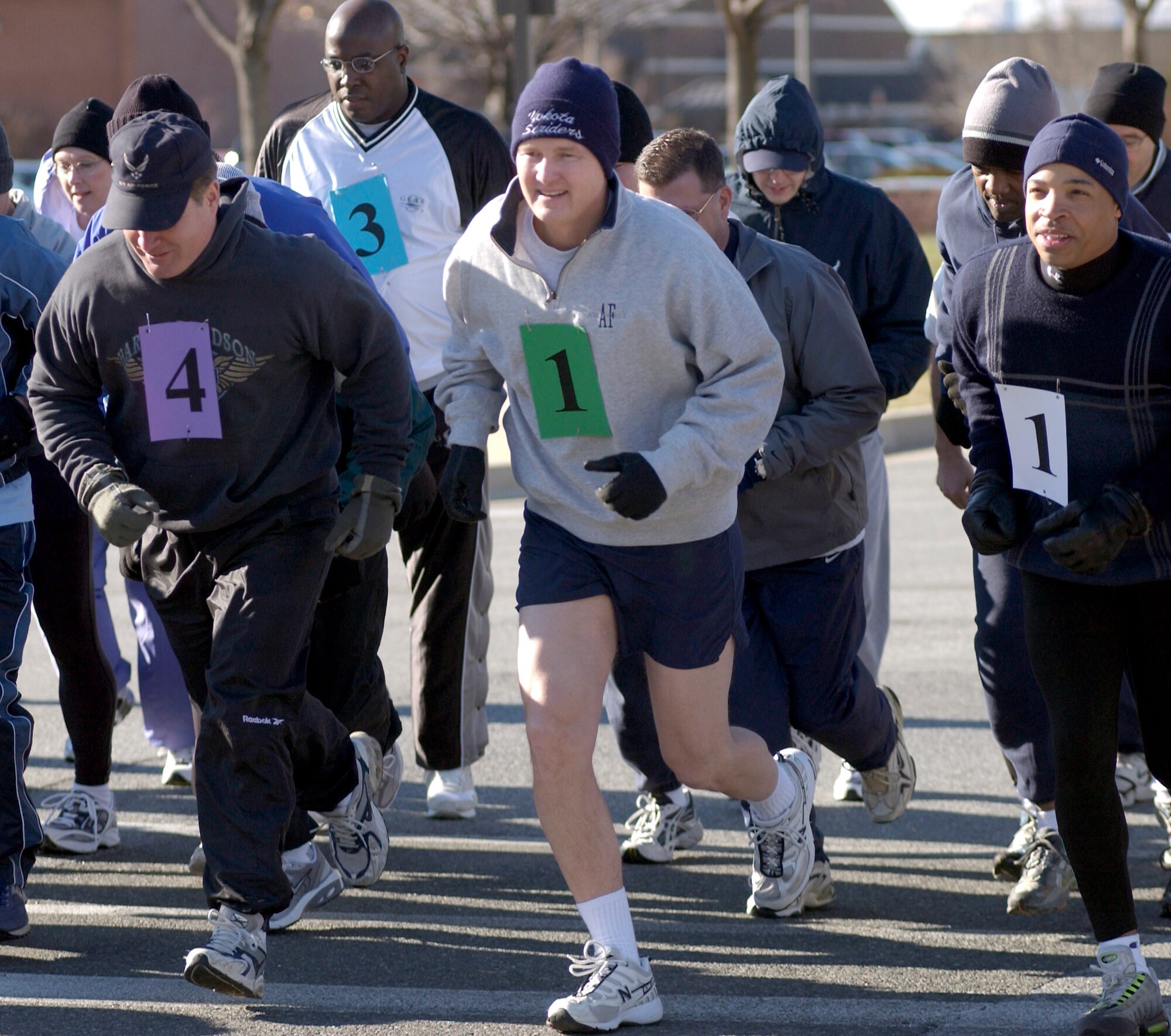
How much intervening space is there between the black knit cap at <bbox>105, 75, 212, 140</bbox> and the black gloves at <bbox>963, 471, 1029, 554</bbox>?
88.3 inches

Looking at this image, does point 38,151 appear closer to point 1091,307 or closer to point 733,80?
point 733,80

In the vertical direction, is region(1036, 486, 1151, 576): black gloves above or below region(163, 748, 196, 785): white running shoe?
above

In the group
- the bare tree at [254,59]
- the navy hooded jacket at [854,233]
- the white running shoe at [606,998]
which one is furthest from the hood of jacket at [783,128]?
the bare tree at [254,59]

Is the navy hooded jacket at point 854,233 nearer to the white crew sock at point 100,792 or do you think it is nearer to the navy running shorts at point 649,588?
the navy running shorts at point 649,588

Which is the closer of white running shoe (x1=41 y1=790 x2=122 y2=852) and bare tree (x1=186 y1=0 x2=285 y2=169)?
white running shoe (x1=41 y1=790 x2=122 y2=852)

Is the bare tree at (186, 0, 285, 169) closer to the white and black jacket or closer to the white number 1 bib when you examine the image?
the white and black jacket

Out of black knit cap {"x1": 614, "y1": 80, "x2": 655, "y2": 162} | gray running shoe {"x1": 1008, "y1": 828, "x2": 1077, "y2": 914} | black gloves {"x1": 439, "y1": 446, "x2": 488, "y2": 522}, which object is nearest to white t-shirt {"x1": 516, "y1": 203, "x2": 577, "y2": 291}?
black gloves {"x1": 439, "y1": 446, "x2": 488, "y2": 522}

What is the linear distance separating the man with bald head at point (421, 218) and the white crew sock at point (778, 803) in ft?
4.80

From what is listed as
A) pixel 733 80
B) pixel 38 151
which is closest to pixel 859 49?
pixel 38 151

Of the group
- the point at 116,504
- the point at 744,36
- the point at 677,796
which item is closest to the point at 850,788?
the point at 677,796

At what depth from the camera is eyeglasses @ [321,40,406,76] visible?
6.05 m

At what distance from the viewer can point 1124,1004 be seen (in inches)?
155

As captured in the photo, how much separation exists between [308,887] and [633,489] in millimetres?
1689

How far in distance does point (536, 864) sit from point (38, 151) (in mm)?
40341
